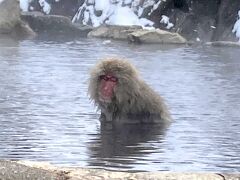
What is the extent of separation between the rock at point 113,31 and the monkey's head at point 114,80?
42.7 feet

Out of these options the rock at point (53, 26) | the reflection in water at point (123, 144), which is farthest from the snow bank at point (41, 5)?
the reflection in water at point (123, 144)

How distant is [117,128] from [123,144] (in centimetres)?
Result: 76

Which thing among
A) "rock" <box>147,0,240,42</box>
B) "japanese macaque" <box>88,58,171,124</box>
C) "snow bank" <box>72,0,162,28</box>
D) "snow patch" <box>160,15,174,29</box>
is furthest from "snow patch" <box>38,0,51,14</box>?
Answer: "japanese macaque" <box>88,58,171,124</box>

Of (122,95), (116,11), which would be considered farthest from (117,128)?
(116,11)

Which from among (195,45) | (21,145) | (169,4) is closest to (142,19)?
(169,4)

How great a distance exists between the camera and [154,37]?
61.2ft

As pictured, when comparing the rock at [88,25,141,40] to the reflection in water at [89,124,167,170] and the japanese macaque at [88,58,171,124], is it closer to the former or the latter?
the japanese macaque at [88,58,171,124]

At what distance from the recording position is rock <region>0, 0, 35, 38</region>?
20062 mm

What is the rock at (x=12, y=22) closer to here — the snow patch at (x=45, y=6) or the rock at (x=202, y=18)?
the snow patch at (x=45, y=6)

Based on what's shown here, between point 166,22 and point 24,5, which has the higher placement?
point 166,22

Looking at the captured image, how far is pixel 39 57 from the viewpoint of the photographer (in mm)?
13367

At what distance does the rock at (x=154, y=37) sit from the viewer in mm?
18391

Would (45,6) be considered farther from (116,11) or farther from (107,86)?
(107,86)

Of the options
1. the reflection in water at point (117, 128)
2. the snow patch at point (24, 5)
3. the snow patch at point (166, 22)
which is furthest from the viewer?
the snow patch at point (24, 5)
